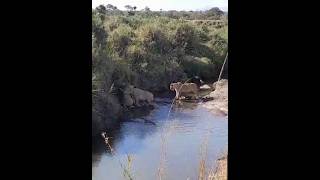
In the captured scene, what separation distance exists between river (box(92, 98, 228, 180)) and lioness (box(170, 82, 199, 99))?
4 cm

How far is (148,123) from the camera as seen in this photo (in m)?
1.39

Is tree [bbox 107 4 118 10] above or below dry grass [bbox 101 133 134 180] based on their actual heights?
above

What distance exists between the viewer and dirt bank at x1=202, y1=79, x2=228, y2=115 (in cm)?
123

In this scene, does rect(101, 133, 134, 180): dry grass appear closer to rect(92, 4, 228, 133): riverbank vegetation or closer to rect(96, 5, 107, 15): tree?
rect(92, 4, 228, 133): riverbank vegetation

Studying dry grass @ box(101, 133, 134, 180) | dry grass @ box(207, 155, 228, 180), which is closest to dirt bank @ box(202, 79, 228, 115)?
dry grass @ box(207, 155, 228, 180)

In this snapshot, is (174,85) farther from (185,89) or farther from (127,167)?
(127,167)

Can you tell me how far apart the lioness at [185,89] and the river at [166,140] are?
41mm

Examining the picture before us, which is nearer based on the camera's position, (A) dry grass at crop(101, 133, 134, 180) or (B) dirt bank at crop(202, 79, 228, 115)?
(B) dirt bank at crop(202, 79, 228, 115)

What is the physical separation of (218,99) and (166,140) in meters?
0.22

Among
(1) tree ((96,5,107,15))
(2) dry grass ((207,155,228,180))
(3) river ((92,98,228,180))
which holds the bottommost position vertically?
(2) dry grass ((207,155,228,180))
